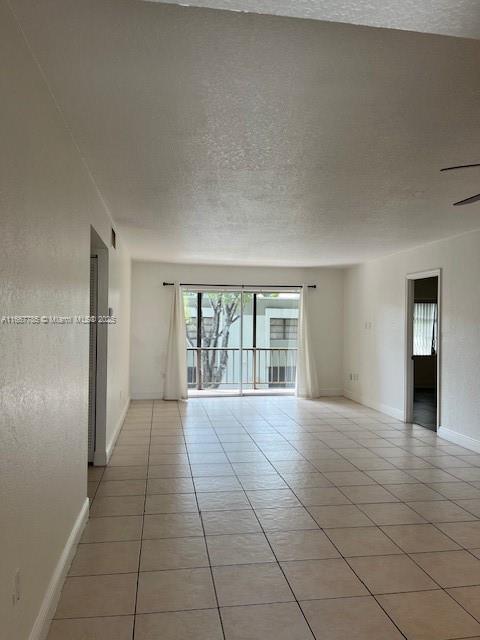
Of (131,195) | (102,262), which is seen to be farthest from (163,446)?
(131,195)

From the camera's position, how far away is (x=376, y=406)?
7.54m

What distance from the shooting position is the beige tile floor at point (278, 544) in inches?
88.4

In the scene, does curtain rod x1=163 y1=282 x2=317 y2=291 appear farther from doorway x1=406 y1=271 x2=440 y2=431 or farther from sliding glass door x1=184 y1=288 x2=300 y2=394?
doorway x1=406 y1=271 x2=440 y2=431

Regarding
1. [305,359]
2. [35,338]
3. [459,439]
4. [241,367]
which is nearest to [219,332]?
[241,367]

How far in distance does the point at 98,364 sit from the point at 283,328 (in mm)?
5120

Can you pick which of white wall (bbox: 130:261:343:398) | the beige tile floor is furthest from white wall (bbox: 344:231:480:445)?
the beige tile floor

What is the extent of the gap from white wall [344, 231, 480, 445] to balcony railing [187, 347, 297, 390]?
1.16 meters

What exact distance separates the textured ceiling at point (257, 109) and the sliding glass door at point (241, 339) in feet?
14.9

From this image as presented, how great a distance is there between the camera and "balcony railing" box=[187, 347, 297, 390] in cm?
898

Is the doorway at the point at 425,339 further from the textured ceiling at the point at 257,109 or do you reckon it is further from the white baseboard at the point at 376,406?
the textured ceiling at the point at 257,109

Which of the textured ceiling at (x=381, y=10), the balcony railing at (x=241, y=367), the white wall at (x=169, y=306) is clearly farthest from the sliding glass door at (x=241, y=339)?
the textured ceiling at (x=381, y=10)

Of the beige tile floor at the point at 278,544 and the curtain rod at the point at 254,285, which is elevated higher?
the curtain rod at the point at 254,285

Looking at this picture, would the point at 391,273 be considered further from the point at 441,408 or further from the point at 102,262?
the point at 102,262

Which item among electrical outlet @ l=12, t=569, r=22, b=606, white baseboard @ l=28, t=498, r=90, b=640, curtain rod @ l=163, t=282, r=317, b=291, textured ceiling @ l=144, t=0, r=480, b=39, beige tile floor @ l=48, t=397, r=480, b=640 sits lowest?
beige tile floor @ l=48, t=397, r=480, b=640
